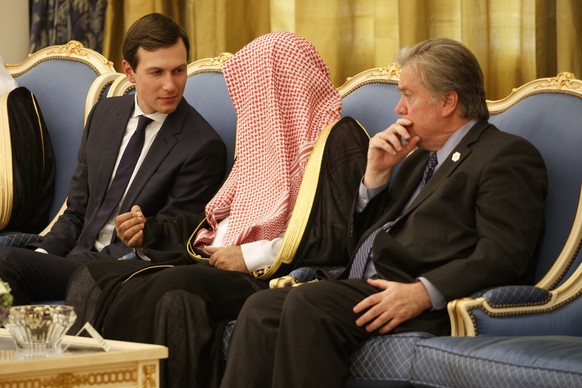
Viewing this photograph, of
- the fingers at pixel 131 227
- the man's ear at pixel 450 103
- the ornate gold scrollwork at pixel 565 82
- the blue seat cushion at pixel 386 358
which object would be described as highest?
the ornate gold scrollwork at pixel 565 82

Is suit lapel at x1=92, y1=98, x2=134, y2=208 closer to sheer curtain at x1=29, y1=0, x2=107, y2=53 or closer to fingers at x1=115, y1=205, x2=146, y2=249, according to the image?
fingers at x1=115, y1=205, x2=146, y2=249

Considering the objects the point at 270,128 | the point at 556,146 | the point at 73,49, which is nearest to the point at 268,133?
the point at 270,128

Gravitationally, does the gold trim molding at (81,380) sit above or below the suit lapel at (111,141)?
below

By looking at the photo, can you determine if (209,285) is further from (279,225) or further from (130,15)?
(130,15)

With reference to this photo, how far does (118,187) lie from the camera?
4.41m

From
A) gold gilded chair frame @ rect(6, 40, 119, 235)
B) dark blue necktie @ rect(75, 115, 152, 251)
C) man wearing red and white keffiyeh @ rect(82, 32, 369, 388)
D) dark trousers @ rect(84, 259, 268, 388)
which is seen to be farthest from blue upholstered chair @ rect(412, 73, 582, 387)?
gold gilded chair frame @ rect(6, 40, 119, 235)

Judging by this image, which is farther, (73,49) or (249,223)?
(73,49)

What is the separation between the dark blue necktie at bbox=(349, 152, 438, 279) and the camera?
3.52 metres

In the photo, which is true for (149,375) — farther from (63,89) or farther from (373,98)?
(63,89)

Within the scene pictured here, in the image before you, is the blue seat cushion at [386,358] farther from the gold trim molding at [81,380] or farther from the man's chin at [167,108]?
the man's chin at [167,108]

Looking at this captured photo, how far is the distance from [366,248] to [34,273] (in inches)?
50.8

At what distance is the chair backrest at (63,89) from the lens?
496 centimetres

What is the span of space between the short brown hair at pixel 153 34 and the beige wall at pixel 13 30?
5.82 ft

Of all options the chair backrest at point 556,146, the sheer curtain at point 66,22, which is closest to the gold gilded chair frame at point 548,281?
the chair backrest at point 556,146
